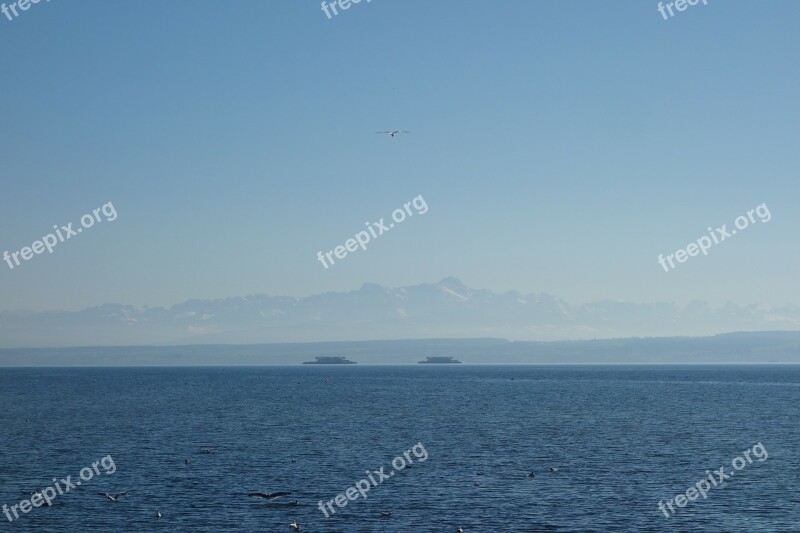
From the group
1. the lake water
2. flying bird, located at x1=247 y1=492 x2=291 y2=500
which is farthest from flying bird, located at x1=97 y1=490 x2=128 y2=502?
flying bird, located at x1=247 y1=492 x2=291 y2=500

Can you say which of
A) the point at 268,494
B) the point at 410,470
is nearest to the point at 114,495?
Answer: the point at 268,494

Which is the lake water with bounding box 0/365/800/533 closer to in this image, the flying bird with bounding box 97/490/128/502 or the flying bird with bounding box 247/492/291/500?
the flying bird with bounding box 97/490/128/502

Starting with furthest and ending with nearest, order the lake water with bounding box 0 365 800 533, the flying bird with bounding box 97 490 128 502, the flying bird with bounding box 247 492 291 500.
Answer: the flying bird with bounding box 97 490 128 502 < the flying bird with bounding box 247 492 291 500 < the lake water with bounding box 0 365 800 533

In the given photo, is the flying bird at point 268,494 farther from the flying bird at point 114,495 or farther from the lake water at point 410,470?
the flying bird at point 114,495

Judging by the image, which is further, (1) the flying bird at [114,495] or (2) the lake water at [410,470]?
(1) the flying bird at [114,495]

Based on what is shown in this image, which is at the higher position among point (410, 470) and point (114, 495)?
point (114, 495)

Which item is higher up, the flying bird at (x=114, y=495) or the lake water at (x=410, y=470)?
the flying bird at (x=114, y=495)

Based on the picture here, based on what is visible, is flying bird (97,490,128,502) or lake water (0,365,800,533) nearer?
lake water (0,365,800,533)

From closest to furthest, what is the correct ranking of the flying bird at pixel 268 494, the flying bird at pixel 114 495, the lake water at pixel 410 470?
the lake water at pixel 410 470 < the flying bird at pixel 268 494 < the flying bird at pixel 114 495

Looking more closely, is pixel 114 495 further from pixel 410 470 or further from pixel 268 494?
pixel 410 470

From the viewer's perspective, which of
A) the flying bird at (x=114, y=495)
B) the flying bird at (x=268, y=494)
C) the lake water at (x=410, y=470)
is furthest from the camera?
the flying bird at (x=114, y=495)

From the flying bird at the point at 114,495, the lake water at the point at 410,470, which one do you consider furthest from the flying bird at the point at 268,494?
the flying bird at the point at 114,495

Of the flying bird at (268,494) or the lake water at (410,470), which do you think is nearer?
the lake water at (410,470)

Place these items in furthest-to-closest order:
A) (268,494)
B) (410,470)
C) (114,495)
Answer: (410,470), (114,495), (268,494)
